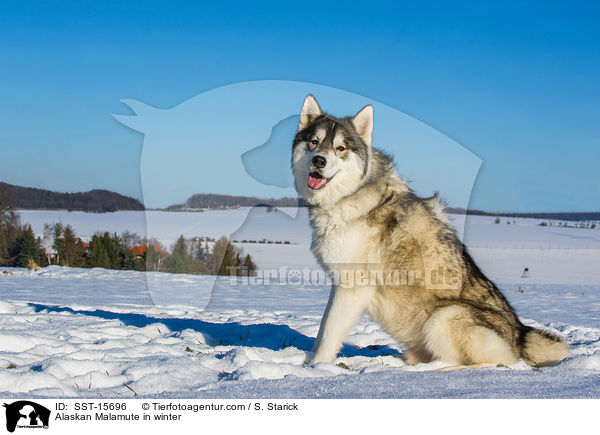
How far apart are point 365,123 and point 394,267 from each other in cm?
150

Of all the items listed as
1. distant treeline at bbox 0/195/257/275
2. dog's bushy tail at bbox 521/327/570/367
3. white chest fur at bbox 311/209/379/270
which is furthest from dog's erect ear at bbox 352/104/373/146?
distant treeline at bbox 0/195/257/275

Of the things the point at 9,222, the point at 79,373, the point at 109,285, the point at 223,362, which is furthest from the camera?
the point at 9,222

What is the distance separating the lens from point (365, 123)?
467 centimetres

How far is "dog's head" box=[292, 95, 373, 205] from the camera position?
4.46m

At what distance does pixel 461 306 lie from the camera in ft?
13.0

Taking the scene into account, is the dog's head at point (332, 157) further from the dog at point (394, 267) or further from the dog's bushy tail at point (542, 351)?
the dog's bushy tail at point (542, 351)

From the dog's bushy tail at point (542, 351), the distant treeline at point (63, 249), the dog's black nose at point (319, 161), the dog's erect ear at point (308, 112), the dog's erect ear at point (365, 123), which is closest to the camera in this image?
the dog's bushy tail at point (542, 351)
